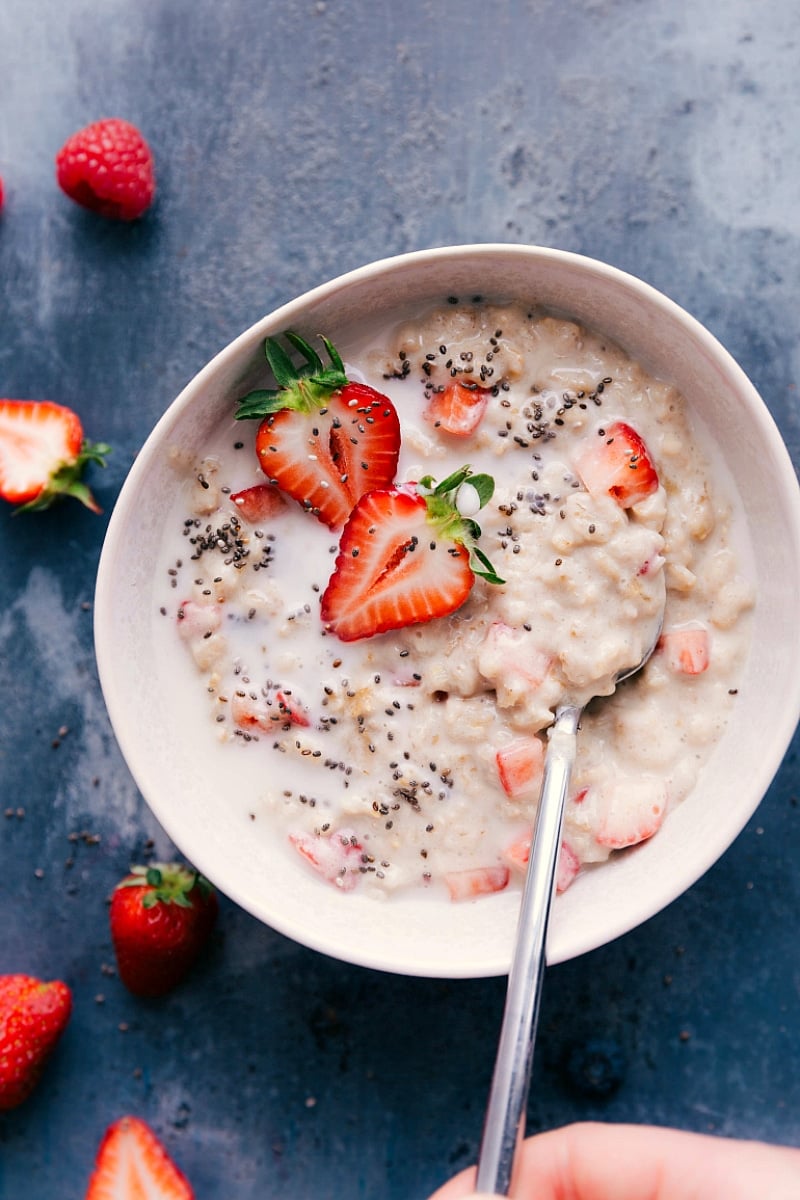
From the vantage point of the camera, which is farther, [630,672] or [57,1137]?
[57,1137]

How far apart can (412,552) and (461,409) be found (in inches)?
10.7

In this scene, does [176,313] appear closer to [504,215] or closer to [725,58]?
[504,215]

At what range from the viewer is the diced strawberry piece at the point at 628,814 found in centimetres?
189

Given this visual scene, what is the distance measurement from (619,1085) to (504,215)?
5.49ft

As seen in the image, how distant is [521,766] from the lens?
186 cm

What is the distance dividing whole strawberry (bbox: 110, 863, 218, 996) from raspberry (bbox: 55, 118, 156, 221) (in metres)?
1.27

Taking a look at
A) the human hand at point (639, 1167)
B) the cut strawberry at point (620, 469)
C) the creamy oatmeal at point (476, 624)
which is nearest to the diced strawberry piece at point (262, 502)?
the creamy oatmeal at point (476, 624)

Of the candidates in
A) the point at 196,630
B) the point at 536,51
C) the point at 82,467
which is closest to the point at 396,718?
the point at 196,630

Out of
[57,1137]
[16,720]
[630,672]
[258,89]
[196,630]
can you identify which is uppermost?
[258,89]

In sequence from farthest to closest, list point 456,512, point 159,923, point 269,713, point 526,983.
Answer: point 159,923
point 269,713
point 456,512
point 526,983

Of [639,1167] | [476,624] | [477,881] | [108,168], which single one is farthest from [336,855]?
[108,168]

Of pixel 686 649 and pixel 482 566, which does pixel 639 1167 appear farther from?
pixel 482 566

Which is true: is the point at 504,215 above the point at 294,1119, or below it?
above

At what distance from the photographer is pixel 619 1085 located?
7.04 ft
